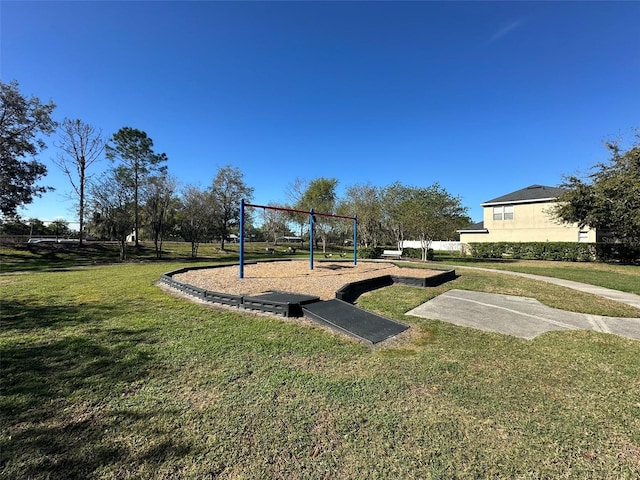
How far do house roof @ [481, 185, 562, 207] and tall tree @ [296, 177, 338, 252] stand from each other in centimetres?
1836

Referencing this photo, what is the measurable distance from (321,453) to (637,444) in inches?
91.1

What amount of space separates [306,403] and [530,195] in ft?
98.6

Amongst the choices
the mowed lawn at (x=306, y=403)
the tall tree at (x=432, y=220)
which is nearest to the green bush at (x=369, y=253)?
the tall tree at (x=432, y=220)

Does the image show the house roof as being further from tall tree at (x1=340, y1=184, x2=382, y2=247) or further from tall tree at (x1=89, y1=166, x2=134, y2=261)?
tall tree at (x1=89, y1=166, x2=134, y2=261)

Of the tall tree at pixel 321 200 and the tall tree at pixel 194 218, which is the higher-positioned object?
the tall tree at pixel 321 200

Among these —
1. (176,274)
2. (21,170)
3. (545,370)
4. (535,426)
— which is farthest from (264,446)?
(21,170)

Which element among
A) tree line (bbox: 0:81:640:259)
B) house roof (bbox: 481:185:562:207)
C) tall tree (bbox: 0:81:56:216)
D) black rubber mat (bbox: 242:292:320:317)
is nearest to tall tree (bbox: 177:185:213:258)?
tree line (bbox: 0:81:640:259)

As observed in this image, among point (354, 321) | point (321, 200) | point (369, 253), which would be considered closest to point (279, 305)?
point (354, 321)

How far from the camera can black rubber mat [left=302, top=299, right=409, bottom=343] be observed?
4508mm

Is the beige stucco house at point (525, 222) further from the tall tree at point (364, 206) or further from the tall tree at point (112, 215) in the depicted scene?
the tall tree at point (112, 215)

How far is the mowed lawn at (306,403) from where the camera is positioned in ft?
6.25

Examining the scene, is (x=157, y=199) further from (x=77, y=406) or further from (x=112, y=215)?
(x=77, y=406)

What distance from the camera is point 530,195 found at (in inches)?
1010

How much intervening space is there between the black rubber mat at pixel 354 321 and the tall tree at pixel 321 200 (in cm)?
3192
